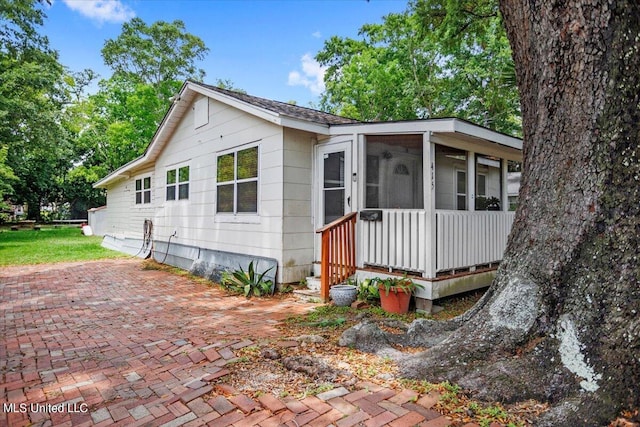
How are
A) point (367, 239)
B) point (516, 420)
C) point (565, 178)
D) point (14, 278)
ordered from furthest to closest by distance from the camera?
point (14, 278) → point (367, 239) → point (565, 178) → point (516, 420)

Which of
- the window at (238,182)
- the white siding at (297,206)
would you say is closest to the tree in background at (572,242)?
the white siding at (297,206)

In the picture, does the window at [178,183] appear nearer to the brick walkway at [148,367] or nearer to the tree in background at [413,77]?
the brick walkway at [148,367]

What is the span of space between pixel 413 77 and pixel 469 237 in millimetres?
16779

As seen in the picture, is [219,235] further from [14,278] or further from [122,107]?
[122,107]

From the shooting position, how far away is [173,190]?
414 inches

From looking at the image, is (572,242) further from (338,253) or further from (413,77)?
(413,77)

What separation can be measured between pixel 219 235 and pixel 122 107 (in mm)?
21427

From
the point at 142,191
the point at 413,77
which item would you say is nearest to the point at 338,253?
the point at 142,191

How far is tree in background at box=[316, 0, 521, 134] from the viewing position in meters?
16.9

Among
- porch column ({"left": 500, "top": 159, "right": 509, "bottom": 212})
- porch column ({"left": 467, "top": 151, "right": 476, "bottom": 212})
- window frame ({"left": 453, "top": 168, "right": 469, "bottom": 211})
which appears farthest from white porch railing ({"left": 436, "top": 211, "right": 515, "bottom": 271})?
porch column ({"left": 500, "top": 159, "right": 509, "bottom": 212})

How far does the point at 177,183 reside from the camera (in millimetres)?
10281

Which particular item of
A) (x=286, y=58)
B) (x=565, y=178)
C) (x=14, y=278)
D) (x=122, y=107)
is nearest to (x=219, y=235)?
(x=14, y=278)

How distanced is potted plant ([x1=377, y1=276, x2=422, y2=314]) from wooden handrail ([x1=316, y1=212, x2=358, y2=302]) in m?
0.85

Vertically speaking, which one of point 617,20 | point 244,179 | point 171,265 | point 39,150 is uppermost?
point 39,150
